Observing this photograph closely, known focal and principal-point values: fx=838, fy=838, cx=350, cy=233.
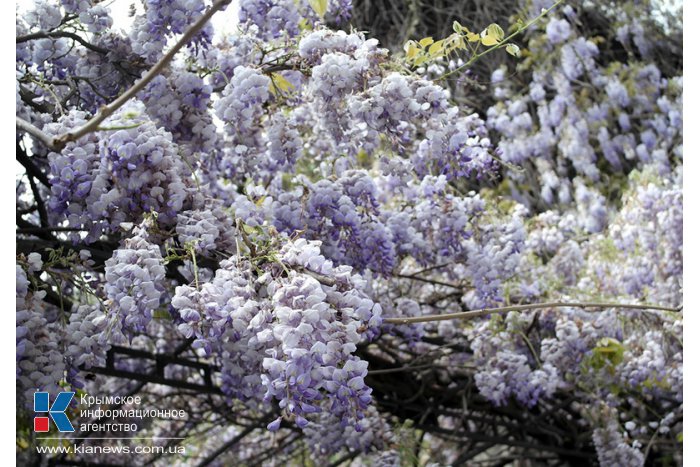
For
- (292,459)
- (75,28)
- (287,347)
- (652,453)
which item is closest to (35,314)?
(287,347)

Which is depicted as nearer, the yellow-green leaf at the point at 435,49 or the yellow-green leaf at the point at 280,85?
the yellow-green leaf at the point at 435,49

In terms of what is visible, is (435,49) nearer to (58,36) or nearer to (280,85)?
(280,85)

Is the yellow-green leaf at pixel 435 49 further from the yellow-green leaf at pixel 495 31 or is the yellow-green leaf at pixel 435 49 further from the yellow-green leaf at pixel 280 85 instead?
the yellow-green leaf at pixel 280 85

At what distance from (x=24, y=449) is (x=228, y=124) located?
0.71m

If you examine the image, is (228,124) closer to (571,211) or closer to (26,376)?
(26,376)

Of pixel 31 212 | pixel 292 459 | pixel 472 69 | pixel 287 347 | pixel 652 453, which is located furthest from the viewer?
pixel 472 69

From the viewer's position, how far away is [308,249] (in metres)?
1.08

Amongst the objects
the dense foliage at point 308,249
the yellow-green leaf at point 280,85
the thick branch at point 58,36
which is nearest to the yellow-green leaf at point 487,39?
the dense foliage at point 308,249

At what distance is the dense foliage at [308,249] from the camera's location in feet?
3.65

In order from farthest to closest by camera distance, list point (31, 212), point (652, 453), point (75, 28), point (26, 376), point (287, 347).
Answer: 1. point (652, 453)
2. point (31, 212)
3. point (75, 28)
4. point (26, 376)
5. point (287, 347)

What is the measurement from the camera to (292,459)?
2617 mm

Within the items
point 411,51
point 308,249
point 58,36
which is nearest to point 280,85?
point 411,51

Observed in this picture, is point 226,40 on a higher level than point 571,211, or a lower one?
lower

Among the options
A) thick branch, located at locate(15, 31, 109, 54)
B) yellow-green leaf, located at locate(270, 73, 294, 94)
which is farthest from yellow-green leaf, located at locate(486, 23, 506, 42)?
thick branch, located at locate(15, 31, 109, 54)
